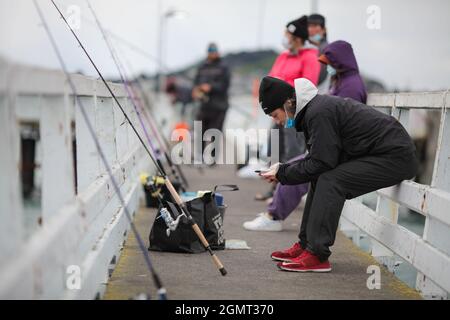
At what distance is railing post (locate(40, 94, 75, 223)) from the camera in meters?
4.31

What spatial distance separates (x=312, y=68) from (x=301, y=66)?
0.45 feet

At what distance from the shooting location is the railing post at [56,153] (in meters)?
4.31

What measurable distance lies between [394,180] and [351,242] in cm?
180

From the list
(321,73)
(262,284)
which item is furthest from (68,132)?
(321,73)

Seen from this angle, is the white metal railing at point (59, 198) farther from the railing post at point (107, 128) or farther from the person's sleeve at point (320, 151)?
the person's sleeve at point (320, 151)

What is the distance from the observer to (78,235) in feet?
14.0

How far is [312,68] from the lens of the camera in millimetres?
8516

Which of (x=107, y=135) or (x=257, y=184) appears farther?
(x=257, y=184)

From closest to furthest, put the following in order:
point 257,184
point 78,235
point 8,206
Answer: point 8,206
point 78,235
point 257,184

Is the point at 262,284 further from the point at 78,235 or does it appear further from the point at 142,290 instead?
the point at 78,235

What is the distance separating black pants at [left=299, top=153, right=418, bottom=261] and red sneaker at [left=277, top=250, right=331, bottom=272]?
4.7 inches

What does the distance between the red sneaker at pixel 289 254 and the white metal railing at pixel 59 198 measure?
123 centimetres

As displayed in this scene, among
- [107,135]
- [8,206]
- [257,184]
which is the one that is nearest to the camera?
[8,206]

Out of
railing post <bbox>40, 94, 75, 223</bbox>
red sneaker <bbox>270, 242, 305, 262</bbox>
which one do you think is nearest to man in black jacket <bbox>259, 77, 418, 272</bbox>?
red sneaker <bbox>270, 242, 305, 262</bbox>
